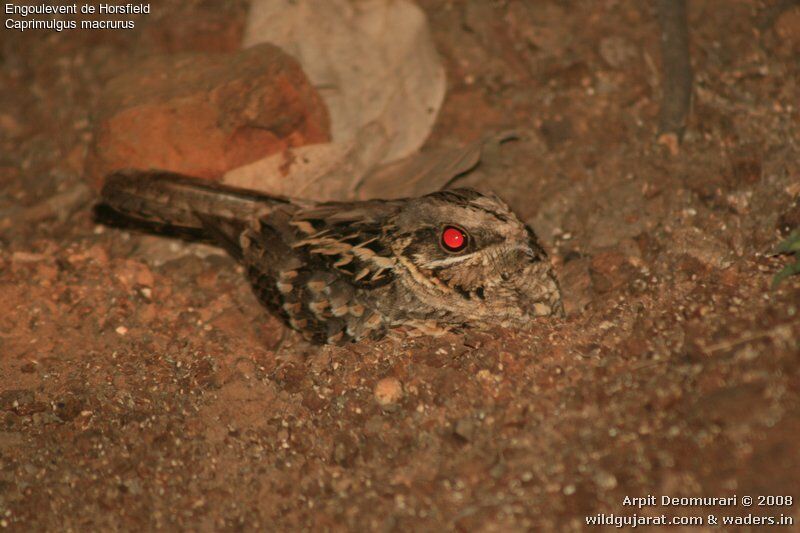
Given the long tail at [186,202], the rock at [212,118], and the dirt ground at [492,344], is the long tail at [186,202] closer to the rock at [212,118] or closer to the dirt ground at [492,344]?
the rock at [212,118]

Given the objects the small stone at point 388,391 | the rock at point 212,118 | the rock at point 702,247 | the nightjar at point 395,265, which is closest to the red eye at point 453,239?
the nightjar at point 395,265

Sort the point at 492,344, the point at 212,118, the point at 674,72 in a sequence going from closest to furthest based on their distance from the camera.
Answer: the point at 492,344 < the point at 212,118 < the point at 674,72

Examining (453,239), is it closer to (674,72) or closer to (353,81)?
(353,81)

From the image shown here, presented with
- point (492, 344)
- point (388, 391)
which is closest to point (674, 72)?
point (492, 344)

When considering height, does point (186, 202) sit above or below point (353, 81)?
below

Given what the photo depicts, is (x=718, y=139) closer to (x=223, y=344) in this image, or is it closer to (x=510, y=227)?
(x=510, y=227)

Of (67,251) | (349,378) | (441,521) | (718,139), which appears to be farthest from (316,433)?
(718,139)

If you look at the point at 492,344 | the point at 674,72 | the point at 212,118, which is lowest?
the point at 492,344
